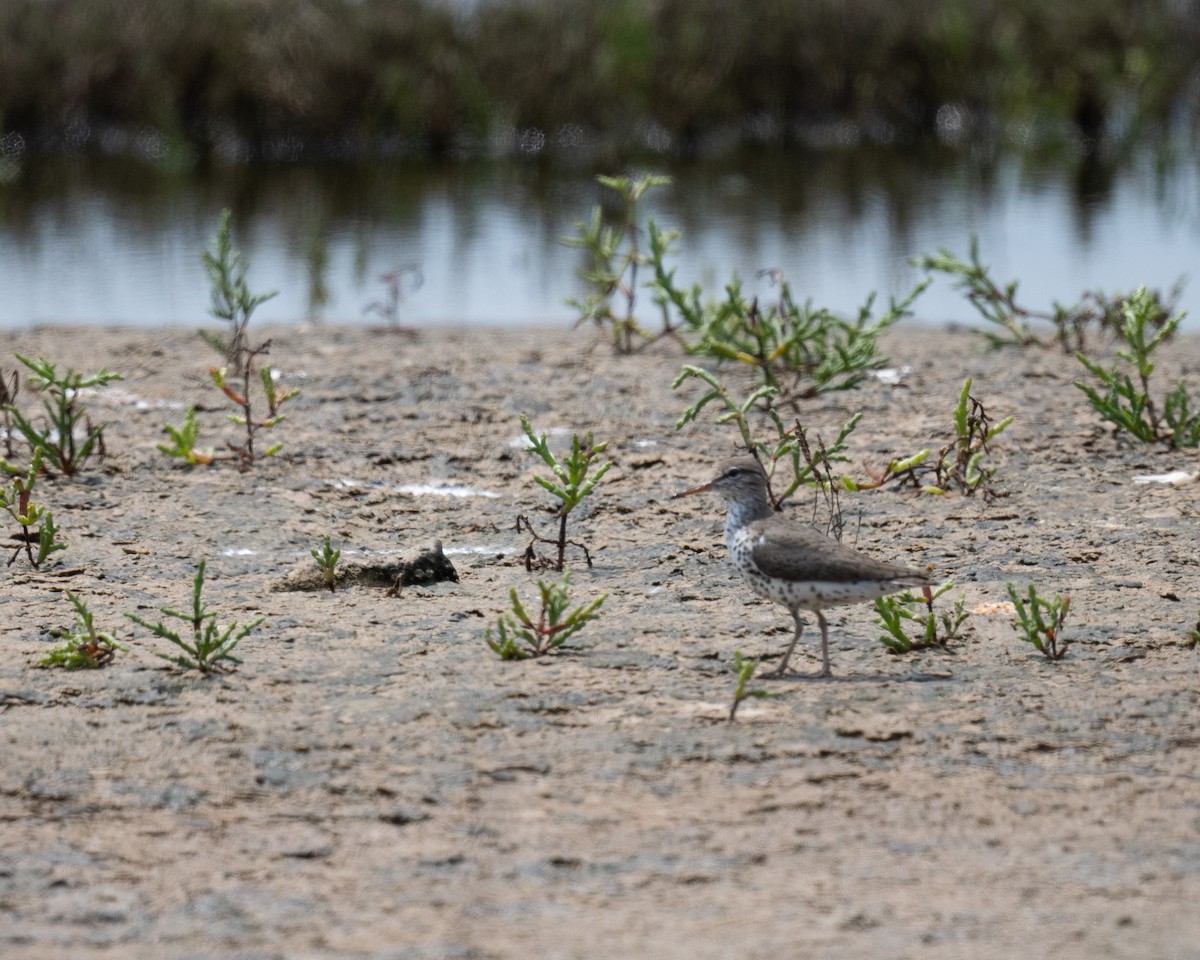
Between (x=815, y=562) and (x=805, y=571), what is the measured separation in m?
0.04

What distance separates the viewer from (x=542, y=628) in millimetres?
4488

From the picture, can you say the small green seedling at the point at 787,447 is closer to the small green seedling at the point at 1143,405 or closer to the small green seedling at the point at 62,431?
the small green seedling at the point at 1143,405

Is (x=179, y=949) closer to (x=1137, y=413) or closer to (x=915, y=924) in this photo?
(x=915, y=924)

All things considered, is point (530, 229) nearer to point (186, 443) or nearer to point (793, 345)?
point (793, 345)

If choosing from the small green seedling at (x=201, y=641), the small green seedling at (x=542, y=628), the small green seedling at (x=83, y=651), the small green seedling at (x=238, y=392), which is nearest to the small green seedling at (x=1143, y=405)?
the small green seedling at (x=542, y=628)

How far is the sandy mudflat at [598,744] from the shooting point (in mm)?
3213

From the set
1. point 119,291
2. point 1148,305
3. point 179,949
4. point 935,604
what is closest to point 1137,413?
point 1148,305

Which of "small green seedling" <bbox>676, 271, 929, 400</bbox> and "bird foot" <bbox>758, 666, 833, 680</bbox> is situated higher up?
"small green seedling" <bbox>676, 271, 929, 400</bbox>

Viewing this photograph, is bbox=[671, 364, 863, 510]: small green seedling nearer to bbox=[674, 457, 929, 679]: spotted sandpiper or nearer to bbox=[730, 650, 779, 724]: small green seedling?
bbox=[674, 457, 929, 679]: spotted sandpiper

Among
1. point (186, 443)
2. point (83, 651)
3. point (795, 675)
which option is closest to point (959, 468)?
point (795, 675)

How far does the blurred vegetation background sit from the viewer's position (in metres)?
17.7

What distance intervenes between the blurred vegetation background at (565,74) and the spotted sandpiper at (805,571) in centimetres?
1302

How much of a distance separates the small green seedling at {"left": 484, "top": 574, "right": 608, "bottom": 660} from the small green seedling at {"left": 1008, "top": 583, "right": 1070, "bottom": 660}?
1.11 metres

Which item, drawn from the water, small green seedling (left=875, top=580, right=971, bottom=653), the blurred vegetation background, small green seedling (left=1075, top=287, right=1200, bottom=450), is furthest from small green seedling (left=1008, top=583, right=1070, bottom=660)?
the blurred vegetation background
